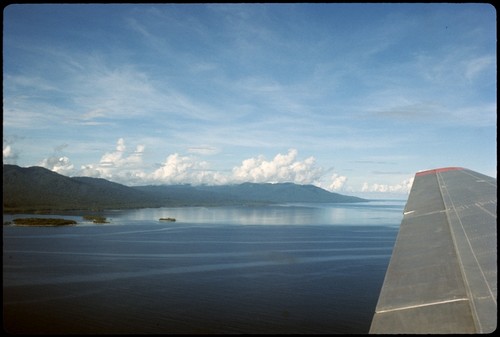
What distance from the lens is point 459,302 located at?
11.1 feet

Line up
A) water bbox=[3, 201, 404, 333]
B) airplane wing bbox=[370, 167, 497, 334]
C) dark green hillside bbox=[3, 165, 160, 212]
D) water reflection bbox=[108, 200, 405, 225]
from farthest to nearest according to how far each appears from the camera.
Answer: dark green hillside bbox=[3, 165, 160, 212] → water reflection bbox=[108, 200, 405, 225] → water bbox=[3, 201, 404, 333] → airplane wing bbox=[370, 167, 497, 334]

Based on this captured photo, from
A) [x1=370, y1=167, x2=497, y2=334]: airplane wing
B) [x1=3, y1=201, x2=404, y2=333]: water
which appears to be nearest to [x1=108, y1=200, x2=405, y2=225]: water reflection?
[x1=3, y1=201, x2=404, y2=333]: water

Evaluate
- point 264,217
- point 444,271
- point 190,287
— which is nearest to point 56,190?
point 264,217

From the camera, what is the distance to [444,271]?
4195mm

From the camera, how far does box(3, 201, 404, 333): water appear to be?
18172 mm

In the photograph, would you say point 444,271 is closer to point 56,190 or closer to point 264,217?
point 264,217

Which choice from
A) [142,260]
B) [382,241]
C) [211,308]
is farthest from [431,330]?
[382,241]

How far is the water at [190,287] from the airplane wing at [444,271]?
41.1ft

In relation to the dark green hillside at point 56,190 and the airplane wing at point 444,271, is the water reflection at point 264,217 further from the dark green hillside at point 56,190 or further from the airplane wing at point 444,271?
the airplane wing at point 444,271

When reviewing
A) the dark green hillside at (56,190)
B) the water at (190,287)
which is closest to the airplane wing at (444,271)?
the water at (190,287)

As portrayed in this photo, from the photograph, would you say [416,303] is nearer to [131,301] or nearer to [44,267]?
[131,301]

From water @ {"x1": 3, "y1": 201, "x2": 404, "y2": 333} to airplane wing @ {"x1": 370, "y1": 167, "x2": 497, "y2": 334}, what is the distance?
1253cm

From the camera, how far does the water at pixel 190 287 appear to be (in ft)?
59.6

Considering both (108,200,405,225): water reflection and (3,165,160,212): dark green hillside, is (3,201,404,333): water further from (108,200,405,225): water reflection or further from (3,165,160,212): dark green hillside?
(3,165,160,212): dark green hillside
